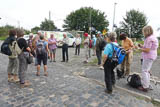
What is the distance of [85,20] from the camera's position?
147 feet

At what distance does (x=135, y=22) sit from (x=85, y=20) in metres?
16.0

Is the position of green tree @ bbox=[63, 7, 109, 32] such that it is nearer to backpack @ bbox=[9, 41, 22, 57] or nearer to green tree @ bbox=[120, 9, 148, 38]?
green tree @ bbox=[120, 9, 148, 38]

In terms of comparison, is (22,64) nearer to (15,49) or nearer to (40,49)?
(15,49)

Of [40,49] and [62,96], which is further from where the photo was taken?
[40,49]

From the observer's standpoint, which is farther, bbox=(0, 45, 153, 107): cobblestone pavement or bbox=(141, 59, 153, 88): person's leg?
bbox=(141, 59, 153, 88): person's leg

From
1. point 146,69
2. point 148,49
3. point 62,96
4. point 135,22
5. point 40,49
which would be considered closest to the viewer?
point 62,96

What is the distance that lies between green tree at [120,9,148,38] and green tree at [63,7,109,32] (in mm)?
6949

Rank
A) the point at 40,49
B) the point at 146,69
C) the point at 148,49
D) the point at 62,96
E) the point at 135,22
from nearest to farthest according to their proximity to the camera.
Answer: the point at 62,96
the point at 148,49
the point at 146,69
the point at 40,49
the point at 135,22

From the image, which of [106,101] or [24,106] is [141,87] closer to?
[106,101]

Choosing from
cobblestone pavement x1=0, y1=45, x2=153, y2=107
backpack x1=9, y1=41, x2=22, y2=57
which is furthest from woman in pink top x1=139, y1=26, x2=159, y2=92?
backpack x1=9, y1=41, x2=22, y2=57

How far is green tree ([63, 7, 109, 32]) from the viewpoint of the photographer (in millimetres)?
44781

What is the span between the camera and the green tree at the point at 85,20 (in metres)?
44.8

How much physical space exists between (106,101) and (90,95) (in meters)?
0.49

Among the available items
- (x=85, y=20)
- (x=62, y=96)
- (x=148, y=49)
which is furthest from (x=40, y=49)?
(x=85, y=20)
